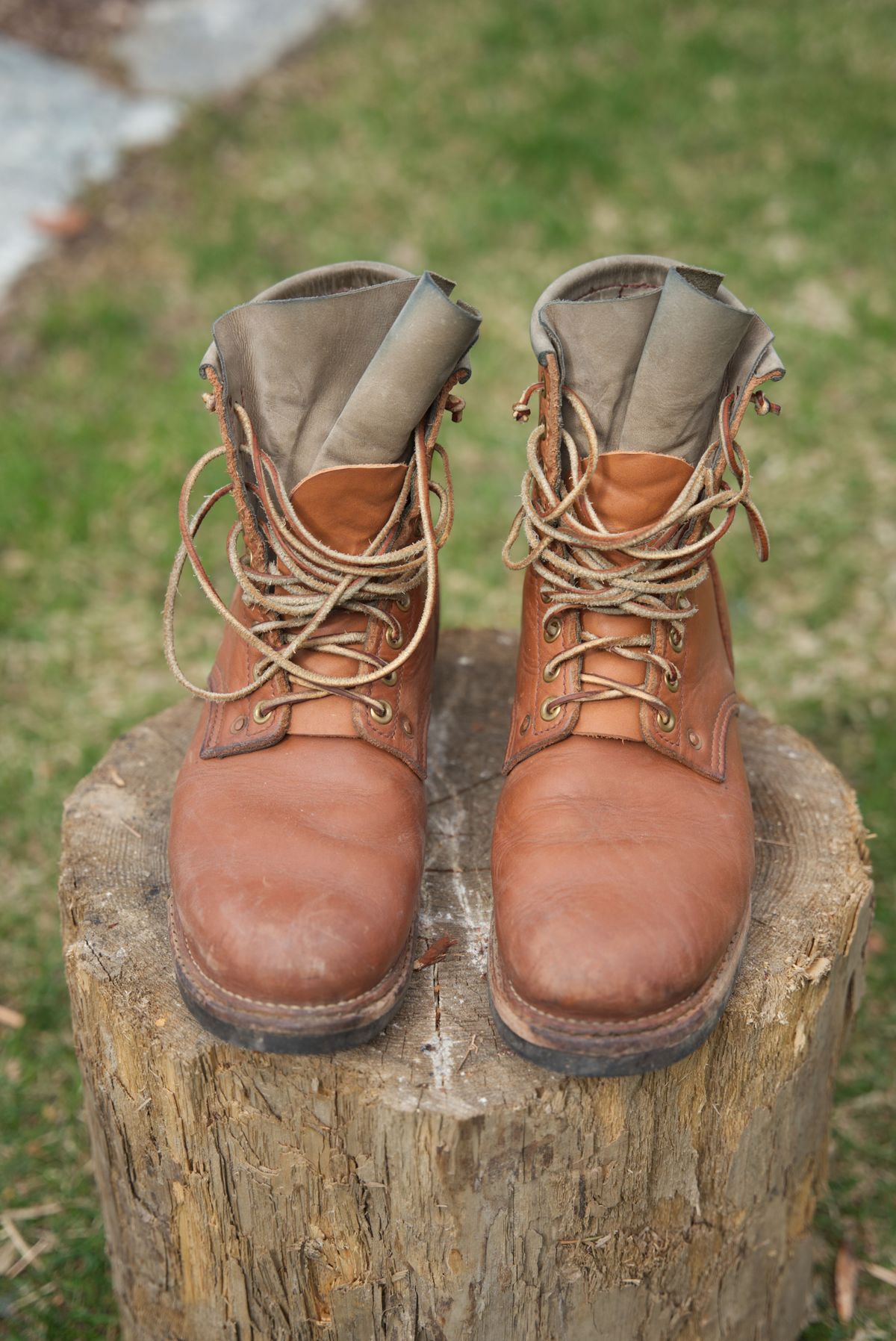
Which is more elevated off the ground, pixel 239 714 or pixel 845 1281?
pixel 239 714

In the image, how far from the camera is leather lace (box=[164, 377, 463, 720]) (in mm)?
2033

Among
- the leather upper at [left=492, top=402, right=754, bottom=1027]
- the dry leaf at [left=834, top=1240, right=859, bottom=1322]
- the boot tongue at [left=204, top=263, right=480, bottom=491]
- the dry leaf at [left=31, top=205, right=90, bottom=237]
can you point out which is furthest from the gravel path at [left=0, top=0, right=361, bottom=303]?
the dry leaf at [left=834, top=1240, right=859, bottom=1322]

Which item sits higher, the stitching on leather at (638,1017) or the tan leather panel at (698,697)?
the tan leather panel at (698,697)

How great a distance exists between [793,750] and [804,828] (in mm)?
268

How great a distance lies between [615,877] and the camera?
1842mm

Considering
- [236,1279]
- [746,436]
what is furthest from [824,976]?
[746,436]

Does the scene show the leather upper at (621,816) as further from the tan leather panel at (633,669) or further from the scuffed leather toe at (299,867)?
the scuffed leather toe at (299,867)

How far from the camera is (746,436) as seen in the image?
16.9 feet

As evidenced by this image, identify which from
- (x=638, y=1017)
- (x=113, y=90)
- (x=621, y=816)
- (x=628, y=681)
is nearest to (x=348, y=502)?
(x=628, y=681)

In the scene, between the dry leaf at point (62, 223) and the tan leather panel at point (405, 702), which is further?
the dry leaf at point (62, 223)

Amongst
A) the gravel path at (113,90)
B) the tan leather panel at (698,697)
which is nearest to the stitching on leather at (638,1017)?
the tan leather panel at (698,697)

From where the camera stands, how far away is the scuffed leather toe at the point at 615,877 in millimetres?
1738

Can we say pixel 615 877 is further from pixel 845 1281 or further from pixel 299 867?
pixel 845 1281

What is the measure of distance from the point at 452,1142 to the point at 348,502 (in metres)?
0.98
